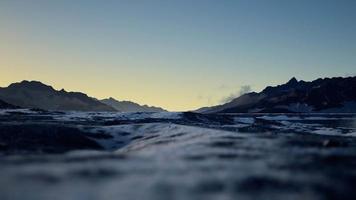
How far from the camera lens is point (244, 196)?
26.4 meters

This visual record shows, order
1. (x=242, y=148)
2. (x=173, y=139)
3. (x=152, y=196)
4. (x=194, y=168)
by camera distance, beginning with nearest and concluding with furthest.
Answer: (x=152, y=196) < (x=194, y=168) < (x=242, y=148) < (x=173, y=139)

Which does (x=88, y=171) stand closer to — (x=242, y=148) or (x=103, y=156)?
(x=103, y=156)

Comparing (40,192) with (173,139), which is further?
(173,139)

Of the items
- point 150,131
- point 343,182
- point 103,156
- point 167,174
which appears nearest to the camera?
point 343,182

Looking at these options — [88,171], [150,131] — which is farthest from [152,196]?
[150,131]

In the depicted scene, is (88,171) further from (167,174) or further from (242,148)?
(242,148)

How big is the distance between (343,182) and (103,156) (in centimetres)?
1938

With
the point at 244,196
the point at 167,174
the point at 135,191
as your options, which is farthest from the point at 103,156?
the point at 244,196

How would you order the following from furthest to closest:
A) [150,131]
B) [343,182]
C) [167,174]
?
1. [150,131]
2. [167,174]
3. [343,182]

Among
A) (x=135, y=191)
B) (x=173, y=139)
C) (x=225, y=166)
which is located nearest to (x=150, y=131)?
(x=173, y=139)

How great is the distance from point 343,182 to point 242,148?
15.4 meters

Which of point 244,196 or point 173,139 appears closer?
point 244,196

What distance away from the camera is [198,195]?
87.5ft

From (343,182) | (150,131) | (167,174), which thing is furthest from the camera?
(150,131)
